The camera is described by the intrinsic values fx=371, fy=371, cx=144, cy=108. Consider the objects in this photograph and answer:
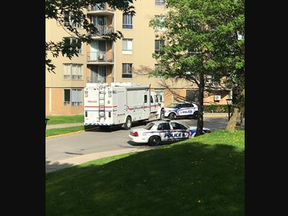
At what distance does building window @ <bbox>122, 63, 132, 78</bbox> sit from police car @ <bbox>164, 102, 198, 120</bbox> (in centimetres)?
918

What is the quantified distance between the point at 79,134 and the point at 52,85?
15174mm

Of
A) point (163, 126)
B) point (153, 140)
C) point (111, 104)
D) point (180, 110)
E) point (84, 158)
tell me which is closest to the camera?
point (84, 158)

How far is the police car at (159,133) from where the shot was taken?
20.0 metres

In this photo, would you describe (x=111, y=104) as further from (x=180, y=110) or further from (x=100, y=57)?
(x=100, y=57)

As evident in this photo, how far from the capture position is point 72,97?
133ft

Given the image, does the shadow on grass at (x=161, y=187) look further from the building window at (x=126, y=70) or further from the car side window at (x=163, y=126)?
the building window at (x=126, y=70)

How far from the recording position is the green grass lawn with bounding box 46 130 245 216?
7.25 m

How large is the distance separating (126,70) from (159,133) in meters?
24.5

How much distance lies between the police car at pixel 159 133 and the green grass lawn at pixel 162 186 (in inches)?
270

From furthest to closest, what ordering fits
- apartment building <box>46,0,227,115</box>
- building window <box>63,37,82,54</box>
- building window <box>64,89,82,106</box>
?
apartment building <box>46,0,227,115</box>
building window <box>64,89,82,106</box>
building window <box>63,37,82,54</box>

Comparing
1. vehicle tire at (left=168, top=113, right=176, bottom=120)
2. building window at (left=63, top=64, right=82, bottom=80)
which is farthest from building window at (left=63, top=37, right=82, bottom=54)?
building window at (left=63, top=64, right=82, bottom=80)

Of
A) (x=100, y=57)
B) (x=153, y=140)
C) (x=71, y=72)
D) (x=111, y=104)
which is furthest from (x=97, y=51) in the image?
(x=153, y=140)

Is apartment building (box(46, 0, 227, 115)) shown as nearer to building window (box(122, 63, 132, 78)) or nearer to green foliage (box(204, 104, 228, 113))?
building window (box(122, 63, 132, 78))
